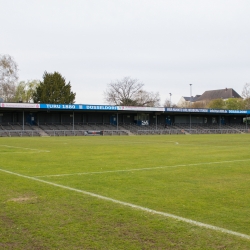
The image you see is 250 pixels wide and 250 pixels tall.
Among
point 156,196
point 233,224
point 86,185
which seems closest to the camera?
point 233,224

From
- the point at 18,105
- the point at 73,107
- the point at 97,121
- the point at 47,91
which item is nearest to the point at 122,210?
the point at 18,105

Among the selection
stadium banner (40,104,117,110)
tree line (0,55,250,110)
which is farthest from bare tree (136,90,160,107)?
stadium banner (40,104,117,110)

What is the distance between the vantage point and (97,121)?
193 ft

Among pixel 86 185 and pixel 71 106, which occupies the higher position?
pixel 71 106

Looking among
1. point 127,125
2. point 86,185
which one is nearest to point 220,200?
point 86,185

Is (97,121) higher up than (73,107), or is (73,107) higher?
(73,107)

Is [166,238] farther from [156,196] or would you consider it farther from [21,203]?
[21,203]

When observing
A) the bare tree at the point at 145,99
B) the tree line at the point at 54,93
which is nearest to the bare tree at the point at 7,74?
the tree line at the point at 54,93

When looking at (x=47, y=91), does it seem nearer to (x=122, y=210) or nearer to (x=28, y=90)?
(x=28, y=90)

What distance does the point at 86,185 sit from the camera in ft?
23.3

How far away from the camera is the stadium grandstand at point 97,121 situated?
4697cm

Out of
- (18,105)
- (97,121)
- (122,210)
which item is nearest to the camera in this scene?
(122,210)

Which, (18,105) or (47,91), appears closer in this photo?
(18,105)

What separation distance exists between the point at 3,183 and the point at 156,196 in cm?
381
